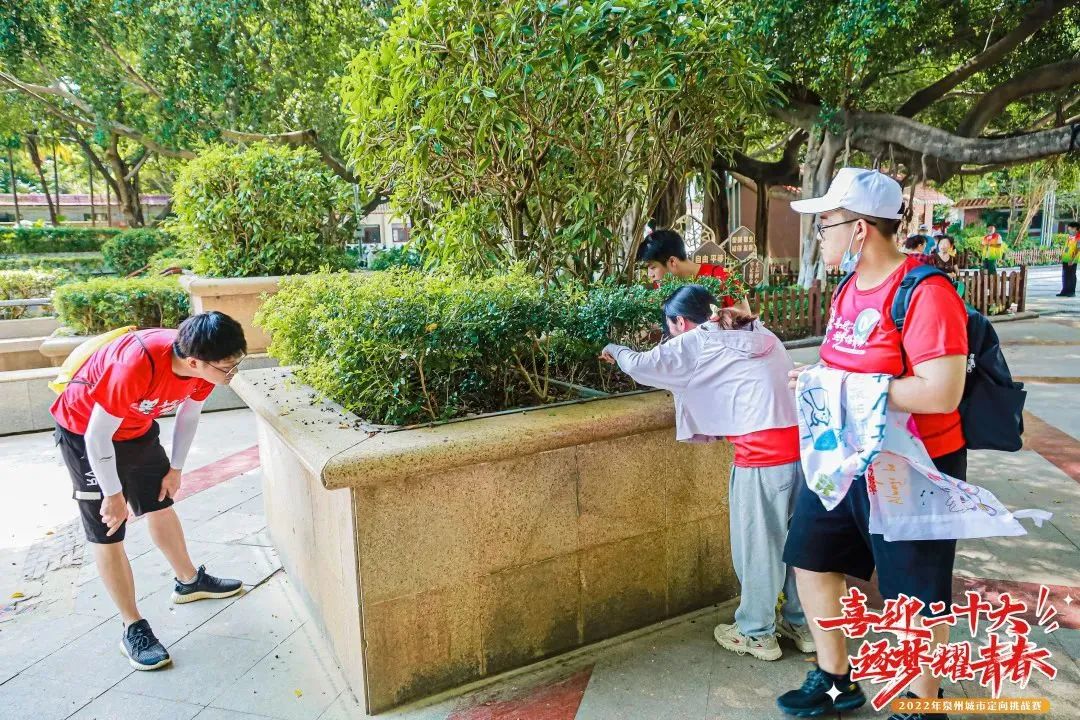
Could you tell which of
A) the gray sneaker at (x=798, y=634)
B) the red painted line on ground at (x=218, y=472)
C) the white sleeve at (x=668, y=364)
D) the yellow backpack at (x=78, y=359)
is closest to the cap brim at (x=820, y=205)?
the white sleeve at (x=668, y=364)

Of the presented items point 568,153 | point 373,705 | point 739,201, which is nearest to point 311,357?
point 373,705

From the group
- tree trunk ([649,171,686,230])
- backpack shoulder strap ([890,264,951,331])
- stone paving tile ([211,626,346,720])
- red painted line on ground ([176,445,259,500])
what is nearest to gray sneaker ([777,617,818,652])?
backpack shoulder strap ([890,264,951,331])

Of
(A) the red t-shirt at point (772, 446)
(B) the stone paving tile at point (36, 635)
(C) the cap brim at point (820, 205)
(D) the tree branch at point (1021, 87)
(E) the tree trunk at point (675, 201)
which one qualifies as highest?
(D) the tree branch at point (1021, 87)

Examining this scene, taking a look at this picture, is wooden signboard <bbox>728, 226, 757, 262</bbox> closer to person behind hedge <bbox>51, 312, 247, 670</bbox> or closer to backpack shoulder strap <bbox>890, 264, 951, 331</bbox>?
person behind hedge <bbox>51, 312, 247, 670</bbox>

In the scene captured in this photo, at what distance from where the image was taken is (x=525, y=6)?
3418 mm

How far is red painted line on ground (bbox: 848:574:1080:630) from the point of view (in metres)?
3.24

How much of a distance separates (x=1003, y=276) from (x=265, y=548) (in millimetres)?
14797

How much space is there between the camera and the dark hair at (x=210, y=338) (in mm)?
2801

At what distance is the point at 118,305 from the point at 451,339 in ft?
21.7

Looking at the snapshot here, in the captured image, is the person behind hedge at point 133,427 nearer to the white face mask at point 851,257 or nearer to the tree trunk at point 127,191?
the white face mask at point 851,257

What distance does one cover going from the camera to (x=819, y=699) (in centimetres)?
254

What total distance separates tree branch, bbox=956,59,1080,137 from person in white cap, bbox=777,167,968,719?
11.4 m

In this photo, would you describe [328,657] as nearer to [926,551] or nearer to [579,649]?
[579,649]

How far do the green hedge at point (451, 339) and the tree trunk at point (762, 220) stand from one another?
14.6m
